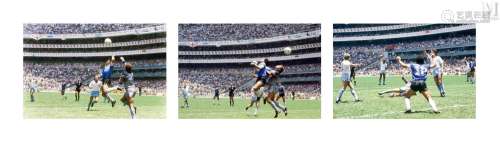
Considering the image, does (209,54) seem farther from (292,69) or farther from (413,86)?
(413,86)

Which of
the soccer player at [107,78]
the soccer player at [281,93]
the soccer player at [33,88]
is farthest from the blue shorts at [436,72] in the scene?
the soccer player at [33,88]

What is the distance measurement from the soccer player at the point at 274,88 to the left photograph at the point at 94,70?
1.96m

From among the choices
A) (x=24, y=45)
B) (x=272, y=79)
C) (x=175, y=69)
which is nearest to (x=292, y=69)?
(x=272, y=79)

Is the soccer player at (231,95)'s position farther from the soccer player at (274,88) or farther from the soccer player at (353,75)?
the soccer player at (353,75)

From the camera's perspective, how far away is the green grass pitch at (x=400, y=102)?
28031 mm

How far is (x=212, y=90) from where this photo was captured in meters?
28.4

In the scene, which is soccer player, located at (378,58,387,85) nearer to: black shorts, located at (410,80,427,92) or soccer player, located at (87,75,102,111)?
black shorts, located at (410,80,427,92)

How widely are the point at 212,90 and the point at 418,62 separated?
392 cm

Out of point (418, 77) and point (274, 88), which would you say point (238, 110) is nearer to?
point (274, 88)
